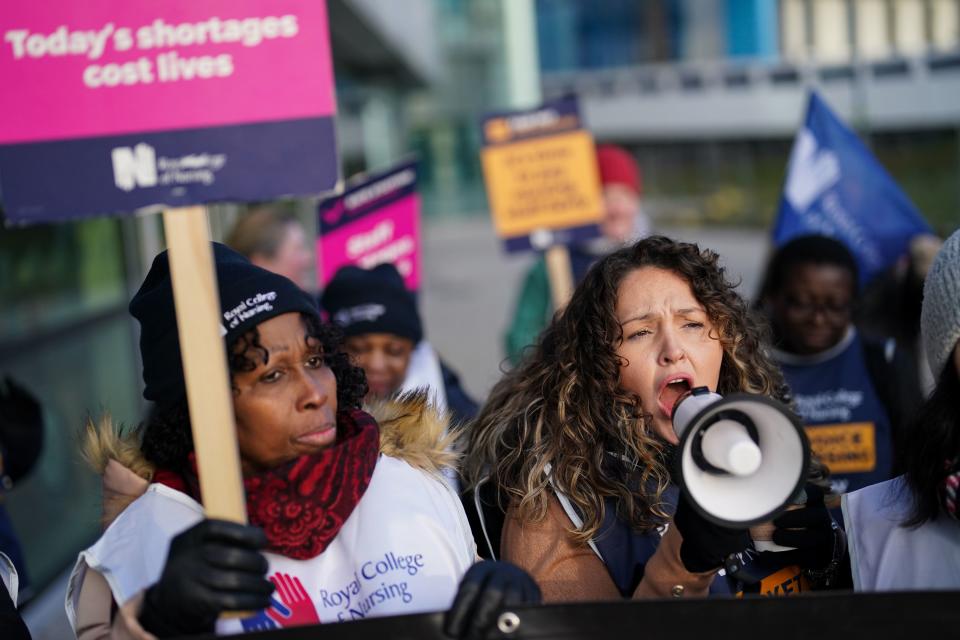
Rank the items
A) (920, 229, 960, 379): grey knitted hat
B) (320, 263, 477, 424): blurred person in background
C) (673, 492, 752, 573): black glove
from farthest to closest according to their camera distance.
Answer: (320, 263, 477, 424): blurred person in background
(920, 229, 960, 379): grey knitted hat
(673, 492, 752, 573): black glove

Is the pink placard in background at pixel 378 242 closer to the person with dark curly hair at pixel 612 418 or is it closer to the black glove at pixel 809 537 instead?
the person with dark curly hair at pixel 612 418

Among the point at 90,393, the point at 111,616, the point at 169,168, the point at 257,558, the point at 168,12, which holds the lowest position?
the point at 90,393

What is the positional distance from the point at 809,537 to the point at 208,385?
1.25m

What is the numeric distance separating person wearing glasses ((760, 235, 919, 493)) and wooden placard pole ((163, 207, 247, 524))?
2.47 metres

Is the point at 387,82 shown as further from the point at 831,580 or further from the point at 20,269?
the point at 831,580

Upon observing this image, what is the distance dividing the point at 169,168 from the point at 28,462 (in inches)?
82.8

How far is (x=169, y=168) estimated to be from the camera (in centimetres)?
207

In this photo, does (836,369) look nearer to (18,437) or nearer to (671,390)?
(671,390)

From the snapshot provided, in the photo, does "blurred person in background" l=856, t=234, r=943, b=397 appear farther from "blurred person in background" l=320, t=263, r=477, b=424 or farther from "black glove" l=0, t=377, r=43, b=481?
"black glove" l=0, t=377, r=43, b=481

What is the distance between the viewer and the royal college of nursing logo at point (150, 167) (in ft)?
6.80

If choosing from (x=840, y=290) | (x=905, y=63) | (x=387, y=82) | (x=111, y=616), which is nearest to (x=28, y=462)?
(x=111, y=616)

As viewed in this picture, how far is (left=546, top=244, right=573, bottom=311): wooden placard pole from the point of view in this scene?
555cm

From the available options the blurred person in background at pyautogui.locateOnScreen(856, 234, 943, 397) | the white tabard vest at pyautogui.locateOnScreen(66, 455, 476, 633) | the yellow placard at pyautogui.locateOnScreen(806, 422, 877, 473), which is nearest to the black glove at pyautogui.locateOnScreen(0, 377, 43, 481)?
the white tabard vest at pyautogui.locateOnScreen(66, 455, 476, 633)

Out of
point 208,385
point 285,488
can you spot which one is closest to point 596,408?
point 285,488
